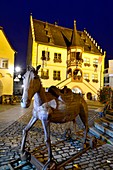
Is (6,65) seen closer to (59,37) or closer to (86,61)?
(59,37)

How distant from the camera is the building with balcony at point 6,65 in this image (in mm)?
19531

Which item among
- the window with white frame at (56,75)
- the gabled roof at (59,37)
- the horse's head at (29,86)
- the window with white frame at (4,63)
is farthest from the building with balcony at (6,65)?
the horse's head at (29,86)

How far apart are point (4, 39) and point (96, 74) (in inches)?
711

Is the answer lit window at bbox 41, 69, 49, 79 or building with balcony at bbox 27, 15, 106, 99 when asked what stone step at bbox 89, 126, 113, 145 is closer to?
building with balcony at bbox 27, 15, 106, 99

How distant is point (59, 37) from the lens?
28.9 meters

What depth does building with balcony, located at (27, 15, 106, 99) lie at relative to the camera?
83.6ft

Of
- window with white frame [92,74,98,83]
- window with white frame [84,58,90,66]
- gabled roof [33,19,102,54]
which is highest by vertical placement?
gabled roof [33,19,102,54]

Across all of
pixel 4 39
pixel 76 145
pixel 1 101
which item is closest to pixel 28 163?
pixel 76 145

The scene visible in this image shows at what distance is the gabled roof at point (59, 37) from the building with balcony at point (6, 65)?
656 cm

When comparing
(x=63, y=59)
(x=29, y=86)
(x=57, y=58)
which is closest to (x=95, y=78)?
(x=63, y=59)

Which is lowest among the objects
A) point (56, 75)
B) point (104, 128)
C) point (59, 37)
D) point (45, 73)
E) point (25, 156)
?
point (25, 156)

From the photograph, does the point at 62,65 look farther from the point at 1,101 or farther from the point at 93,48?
the point at 1,101

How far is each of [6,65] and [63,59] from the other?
11191 mm

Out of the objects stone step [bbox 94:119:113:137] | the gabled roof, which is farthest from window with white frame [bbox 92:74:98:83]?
stone step [bbox 94:119:113:137]
